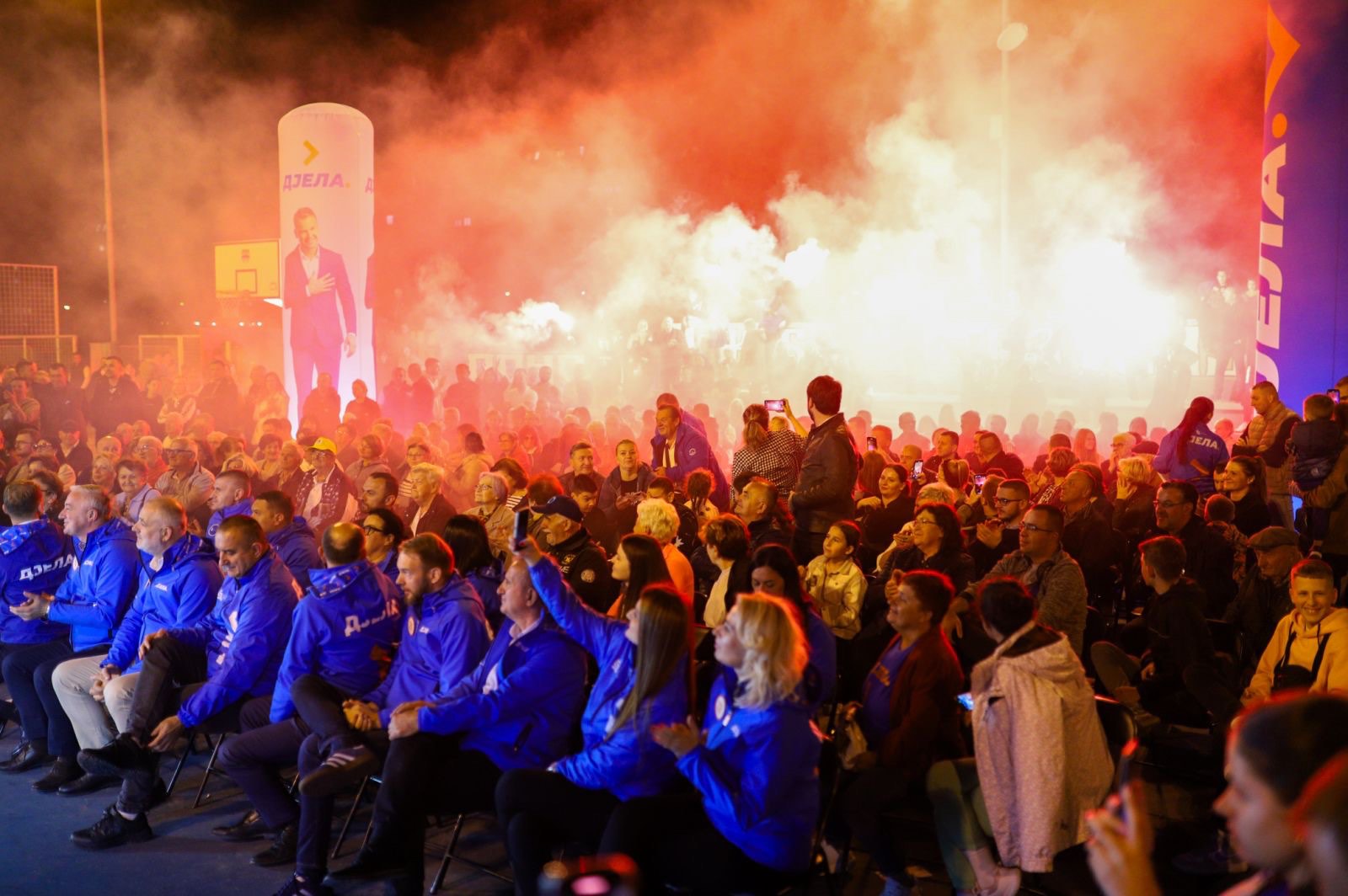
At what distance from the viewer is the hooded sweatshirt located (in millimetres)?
4504

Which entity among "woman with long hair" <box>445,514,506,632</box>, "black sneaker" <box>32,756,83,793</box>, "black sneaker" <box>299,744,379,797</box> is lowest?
"black sneaker" <box>32,756,83,793</box>

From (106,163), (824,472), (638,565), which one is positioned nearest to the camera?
(638,565)

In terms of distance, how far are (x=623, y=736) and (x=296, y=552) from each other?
9.76 feet

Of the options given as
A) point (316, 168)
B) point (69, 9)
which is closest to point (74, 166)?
point (69, 9)

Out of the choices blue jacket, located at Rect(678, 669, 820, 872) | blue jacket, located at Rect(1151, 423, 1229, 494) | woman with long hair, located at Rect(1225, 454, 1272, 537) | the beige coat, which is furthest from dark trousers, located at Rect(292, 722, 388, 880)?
blue jacket, located at Rect(1151, 423, 1229, 494)

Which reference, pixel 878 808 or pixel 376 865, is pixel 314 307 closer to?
pixel 376 865

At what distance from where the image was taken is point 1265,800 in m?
1.93

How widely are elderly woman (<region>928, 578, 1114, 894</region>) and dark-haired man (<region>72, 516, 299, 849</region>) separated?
3070 mm

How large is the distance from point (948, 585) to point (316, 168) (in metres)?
11.3

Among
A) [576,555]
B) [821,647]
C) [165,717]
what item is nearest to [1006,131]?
[576,555]

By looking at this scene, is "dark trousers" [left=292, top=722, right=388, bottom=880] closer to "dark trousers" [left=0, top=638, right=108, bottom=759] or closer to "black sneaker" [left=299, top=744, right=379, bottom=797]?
"black sneaker" [left=299, top=744, right=379, bottom=797]

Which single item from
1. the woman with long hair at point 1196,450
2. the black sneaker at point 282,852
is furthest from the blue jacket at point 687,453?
the black sneaker at point 282,852

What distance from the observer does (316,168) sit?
13.6 meters

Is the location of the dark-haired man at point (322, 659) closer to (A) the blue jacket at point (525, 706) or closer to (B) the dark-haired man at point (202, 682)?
(B) the dark-haired man at point (202, 682)
